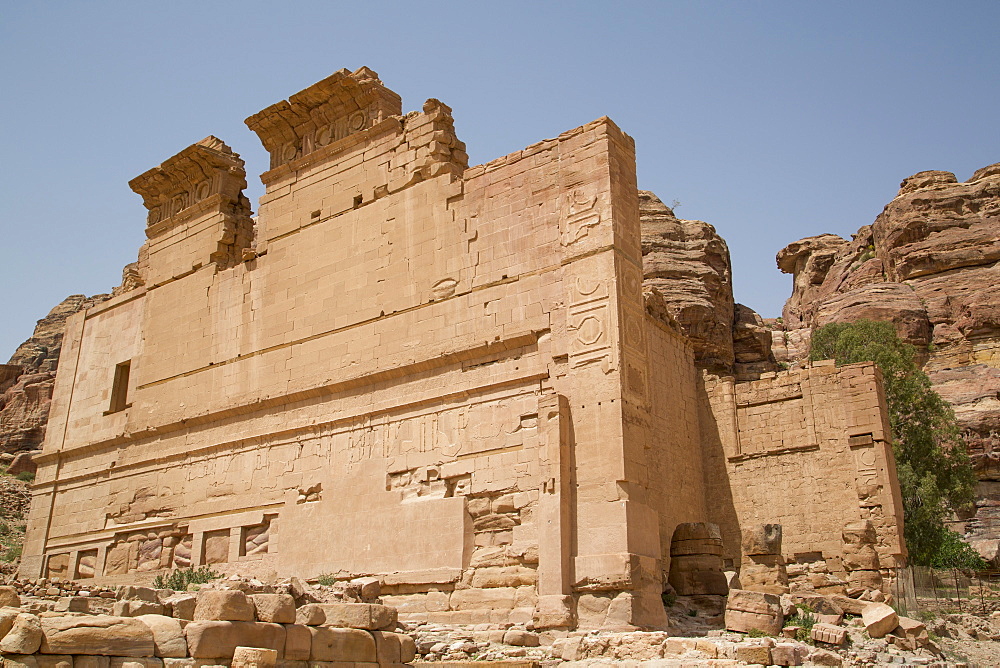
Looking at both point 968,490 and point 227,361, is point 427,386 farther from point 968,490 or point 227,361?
point 968,490

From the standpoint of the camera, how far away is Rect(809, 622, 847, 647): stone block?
9367 millimetres

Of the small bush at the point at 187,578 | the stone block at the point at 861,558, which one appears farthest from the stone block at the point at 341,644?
the stone block at the point at 861,558

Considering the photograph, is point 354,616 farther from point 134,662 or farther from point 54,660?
point 54,660

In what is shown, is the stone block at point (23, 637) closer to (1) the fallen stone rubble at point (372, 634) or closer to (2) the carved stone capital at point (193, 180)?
(1) the fallen stone rubble at point (372, 634)

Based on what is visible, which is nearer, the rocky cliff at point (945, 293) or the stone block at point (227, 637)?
the stone block at point (227, 637)

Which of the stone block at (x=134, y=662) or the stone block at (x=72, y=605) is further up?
the stone block at (x=72, y=605)

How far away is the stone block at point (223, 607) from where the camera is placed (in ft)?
21.5

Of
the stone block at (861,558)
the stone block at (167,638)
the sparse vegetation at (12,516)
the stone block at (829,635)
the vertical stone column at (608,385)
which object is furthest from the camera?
the sparse vegetation at (12,516)

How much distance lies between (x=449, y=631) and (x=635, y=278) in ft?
15.5

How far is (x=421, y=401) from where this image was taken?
12.0m

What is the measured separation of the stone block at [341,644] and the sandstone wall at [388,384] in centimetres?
276

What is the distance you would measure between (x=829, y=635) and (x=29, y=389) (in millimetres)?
30760

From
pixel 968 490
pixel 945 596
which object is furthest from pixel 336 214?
pixel 968 490

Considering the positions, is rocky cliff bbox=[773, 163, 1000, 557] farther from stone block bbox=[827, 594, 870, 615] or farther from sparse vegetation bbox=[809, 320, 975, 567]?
stone block bbox=[827, 594, 870, 615]
